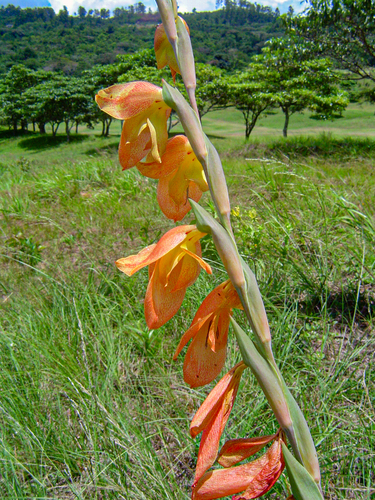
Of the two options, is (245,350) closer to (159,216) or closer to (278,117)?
(159,216)

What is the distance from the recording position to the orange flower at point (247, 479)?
1.38 feet

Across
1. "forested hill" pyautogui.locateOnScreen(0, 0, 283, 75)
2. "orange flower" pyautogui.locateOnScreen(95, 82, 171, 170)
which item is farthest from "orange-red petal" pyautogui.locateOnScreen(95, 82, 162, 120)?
"forested hill" pyautogui.locateOnScreen(0, 0, 283, 75)

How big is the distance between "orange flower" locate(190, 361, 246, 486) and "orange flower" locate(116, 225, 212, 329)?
0.12 m

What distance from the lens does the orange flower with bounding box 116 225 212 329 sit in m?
0.52

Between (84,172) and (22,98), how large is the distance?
31974 millimetres

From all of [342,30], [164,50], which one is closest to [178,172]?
[164,50]

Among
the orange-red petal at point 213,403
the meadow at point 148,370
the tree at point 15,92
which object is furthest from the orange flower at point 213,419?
the tree at point 15,92

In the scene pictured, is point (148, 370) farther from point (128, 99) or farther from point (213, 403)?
point (128, 99)

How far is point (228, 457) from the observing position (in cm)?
47

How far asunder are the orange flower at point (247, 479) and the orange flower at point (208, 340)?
0.12 metres

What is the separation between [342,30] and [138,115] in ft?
34.2

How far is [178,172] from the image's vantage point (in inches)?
23.0

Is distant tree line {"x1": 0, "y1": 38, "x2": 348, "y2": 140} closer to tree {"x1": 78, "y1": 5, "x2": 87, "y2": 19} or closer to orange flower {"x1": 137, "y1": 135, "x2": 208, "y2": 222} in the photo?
orange flower {"x1": 137, "y1": 135, "x2": 208, "y2": 222}

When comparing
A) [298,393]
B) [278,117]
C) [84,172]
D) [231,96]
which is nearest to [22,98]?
[231,96]
